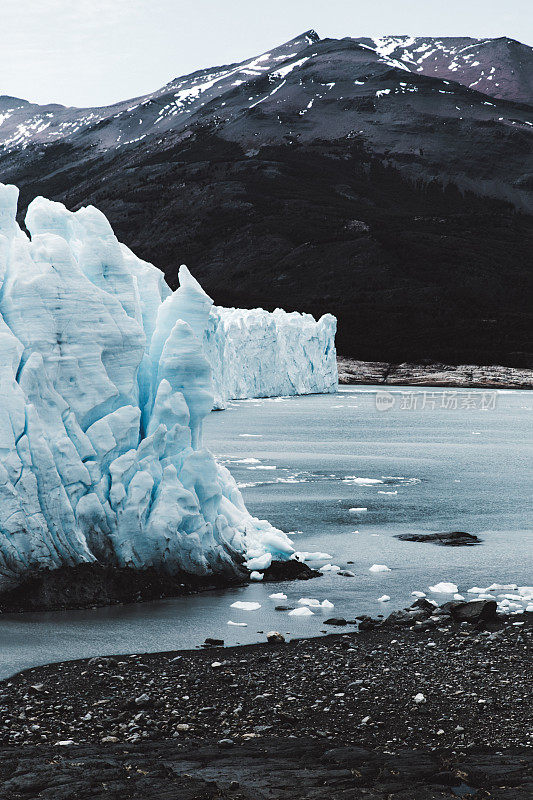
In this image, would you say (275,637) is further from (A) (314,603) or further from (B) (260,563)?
(B) (260,563)

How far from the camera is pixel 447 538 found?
17.8 m

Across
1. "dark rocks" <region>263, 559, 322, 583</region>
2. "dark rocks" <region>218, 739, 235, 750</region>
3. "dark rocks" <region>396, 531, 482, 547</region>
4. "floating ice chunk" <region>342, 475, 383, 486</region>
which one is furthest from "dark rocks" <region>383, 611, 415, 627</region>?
"floating ice chunk" <region>342, 475, 383, 486</region>

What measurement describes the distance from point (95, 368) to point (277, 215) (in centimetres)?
17239

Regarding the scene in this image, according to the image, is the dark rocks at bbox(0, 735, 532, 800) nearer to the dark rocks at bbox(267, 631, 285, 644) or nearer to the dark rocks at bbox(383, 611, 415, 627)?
the dark rocks at bbox(267, 631, 285, 644)

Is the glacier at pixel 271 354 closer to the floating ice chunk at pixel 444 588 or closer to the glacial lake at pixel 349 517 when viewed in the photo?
the glacial lake at pixel 349 517

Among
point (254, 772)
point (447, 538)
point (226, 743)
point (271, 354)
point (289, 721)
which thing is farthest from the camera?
point (271, 354)

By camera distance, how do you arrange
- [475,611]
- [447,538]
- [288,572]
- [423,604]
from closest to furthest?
[475,611], [423,604], [288,572], [447,538]

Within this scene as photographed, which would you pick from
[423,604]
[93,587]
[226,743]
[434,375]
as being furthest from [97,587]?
[434,375]

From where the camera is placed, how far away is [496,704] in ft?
27.2

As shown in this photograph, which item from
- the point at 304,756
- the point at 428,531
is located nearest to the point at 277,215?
the point at 428,531

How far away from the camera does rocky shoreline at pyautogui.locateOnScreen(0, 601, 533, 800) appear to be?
6.41m

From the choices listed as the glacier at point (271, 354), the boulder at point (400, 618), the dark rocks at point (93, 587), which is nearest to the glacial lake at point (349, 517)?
the dark rocks at point (93, 587)

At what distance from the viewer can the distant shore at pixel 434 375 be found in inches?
3558

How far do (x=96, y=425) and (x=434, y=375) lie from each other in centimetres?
8249
